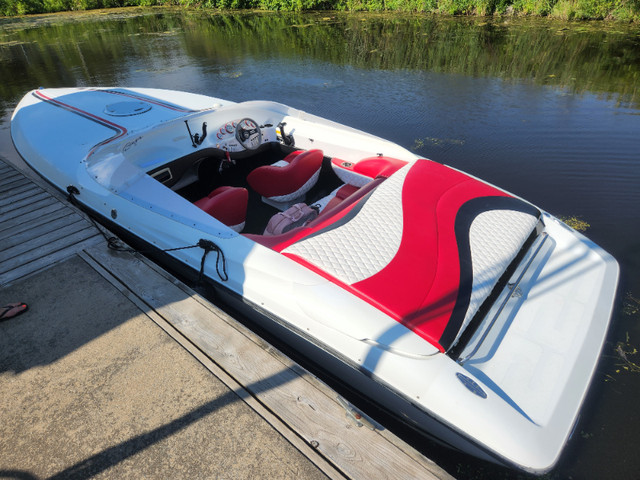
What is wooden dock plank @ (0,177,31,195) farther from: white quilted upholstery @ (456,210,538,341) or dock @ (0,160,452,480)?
white quilted upholstery @ (456,210,538,341)

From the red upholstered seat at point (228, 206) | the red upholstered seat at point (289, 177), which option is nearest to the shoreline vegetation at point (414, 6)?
the red upholstered seat at point (289, 177)

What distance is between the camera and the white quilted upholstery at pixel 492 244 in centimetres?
227

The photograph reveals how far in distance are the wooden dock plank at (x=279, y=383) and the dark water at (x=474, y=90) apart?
908 mm

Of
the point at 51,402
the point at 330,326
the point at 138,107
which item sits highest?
the point at 138,107

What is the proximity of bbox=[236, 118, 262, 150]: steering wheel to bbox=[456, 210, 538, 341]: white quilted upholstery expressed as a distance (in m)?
2.98

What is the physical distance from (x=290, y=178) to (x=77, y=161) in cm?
258

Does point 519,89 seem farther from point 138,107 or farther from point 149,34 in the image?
point 149,34

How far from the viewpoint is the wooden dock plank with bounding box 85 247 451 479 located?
181cm

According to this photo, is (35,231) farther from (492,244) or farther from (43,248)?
(492,244)

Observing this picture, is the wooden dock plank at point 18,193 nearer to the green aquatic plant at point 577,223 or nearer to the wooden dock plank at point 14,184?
the wooden dock plank at point 14,184

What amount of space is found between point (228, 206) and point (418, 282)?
1971 millimetres

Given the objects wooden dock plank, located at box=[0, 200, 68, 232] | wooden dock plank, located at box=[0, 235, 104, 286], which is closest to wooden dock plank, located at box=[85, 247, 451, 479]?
wooden dock plank, located at box=[0, 235, 104, 286]

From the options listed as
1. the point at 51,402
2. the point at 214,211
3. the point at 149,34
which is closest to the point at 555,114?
the point at 214,211

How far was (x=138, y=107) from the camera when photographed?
543 cm
